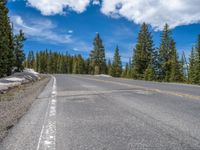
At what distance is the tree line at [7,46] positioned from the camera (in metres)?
32.0

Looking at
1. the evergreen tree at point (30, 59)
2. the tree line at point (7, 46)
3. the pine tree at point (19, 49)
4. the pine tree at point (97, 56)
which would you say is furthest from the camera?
the evergreen tree at point (30, 59)

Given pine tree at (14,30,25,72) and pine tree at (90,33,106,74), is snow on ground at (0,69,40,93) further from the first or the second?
pine tree at (90,33,106,74)

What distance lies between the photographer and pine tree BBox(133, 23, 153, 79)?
55834mm

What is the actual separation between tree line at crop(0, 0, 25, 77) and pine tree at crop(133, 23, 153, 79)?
23.5 metres

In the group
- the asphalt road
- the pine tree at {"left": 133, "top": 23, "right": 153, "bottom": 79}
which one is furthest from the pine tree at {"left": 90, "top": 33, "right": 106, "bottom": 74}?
the asphalt road

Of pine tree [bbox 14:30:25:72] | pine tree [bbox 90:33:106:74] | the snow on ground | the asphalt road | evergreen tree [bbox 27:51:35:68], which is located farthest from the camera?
evergreen tree [bbox 27:51:35:68]

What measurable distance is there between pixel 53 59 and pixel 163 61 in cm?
9518

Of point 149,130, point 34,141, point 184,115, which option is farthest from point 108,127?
point 184,115

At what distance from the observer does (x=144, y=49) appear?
5625 cm

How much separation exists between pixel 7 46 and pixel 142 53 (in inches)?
1183

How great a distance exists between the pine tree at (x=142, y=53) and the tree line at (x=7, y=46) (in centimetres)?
2350

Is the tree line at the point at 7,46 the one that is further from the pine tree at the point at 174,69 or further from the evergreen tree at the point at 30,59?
the evergreen tree at the point at 30,59

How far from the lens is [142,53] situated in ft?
183

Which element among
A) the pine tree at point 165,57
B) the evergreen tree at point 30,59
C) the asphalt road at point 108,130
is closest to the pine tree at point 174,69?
the pine tree at point 165,57
